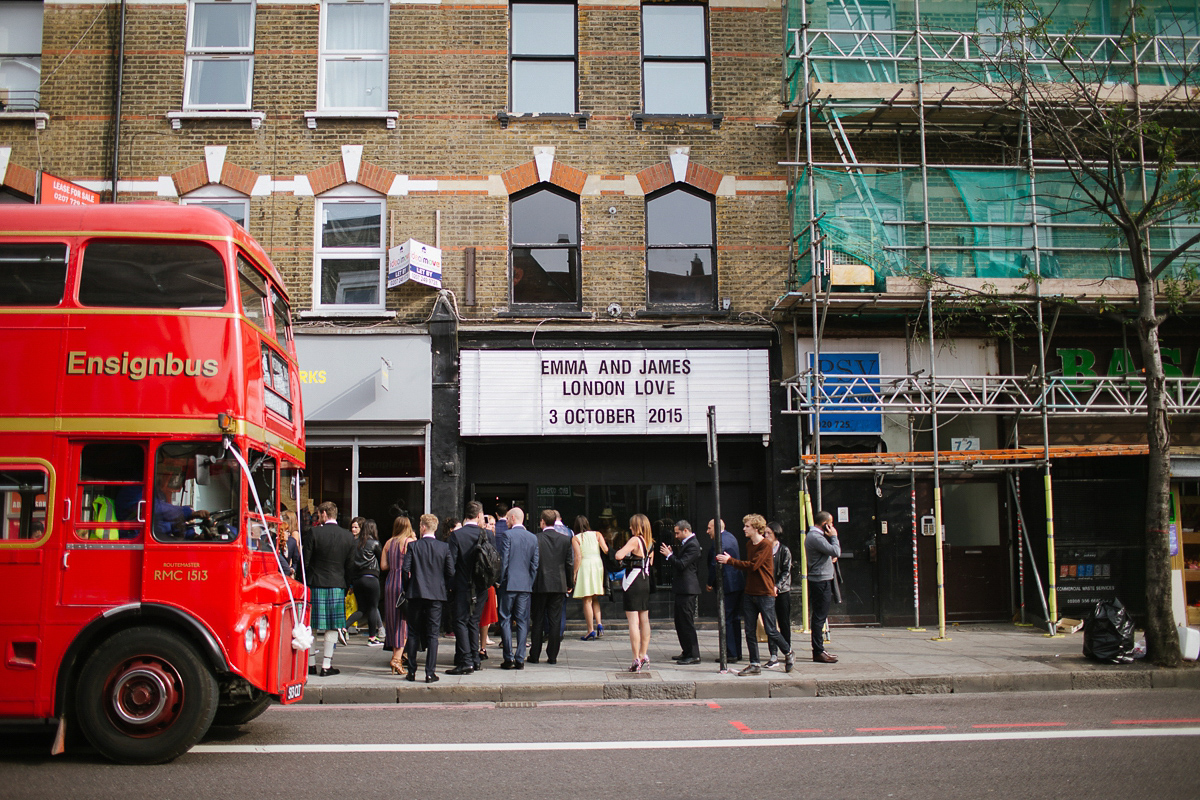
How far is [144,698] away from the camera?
6.92 meters

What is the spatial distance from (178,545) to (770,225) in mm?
10682

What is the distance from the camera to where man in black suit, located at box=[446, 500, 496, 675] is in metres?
10.5

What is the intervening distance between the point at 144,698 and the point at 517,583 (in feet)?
15.9

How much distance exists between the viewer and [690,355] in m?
14.6

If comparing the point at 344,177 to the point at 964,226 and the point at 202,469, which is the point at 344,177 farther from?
the point at 964,226

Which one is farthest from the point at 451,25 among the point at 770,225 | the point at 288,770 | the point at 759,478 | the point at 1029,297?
the point at 288,770

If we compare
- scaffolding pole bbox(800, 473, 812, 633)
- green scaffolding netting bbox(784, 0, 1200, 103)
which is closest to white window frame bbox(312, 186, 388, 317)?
green scaffolding netting bbox(784, 0, 1200, 103)

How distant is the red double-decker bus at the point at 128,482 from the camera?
694 cm

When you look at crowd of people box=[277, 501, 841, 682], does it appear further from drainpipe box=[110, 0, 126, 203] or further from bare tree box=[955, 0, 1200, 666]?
drainpipe box=[110, 0, 126, 203]

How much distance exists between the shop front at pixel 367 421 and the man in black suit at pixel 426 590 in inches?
161

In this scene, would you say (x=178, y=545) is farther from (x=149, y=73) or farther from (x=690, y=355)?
(x=149, y=73)

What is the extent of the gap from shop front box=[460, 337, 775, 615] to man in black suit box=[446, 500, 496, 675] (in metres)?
3.80

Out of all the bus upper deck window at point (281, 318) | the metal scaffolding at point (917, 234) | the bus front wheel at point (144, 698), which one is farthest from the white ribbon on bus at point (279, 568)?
the metal scaffolding at point (917, 234)

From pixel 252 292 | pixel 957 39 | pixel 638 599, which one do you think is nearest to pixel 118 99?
pixel 252 292
